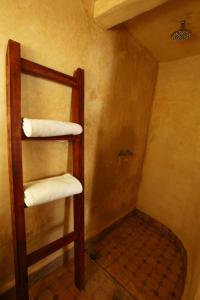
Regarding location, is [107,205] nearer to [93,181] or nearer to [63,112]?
[93,181]

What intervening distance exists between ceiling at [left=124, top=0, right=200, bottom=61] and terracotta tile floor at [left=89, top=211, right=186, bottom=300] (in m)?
1.84

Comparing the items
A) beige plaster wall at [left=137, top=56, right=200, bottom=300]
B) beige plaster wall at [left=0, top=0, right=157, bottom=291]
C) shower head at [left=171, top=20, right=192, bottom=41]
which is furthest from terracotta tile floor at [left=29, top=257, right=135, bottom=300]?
shower head at [left=171, top=20, right=192, bottom=41]

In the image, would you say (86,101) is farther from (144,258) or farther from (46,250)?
(144,258)

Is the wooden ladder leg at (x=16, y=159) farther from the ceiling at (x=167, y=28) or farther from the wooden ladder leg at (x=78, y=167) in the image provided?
the ceiling at (x=167, y=28)

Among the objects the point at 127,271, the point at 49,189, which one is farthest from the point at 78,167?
the point at 127,271

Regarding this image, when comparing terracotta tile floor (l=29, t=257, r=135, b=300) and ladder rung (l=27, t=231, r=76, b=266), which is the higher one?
ladder rung (l=27, t=231, r=76, b=266)

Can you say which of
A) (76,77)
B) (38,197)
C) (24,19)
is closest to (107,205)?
(38,197)

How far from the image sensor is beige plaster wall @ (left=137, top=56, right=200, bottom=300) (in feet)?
5.31

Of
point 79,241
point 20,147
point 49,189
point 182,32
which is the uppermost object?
point 182,32

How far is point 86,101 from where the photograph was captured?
1.20 metres

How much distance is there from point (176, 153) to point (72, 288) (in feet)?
4.93

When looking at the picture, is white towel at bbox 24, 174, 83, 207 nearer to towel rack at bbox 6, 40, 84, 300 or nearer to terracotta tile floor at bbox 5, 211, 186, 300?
towel rack at bbox 6, 40, 84, 300

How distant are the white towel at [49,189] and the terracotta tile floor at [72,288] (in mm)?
765

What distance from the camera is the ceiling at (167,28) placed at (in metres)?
1.05
